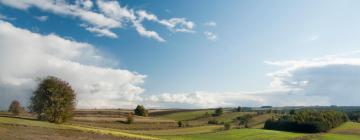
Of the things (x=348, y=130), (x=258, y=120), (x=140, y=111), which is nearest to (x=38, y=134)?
(x=348, y=130)

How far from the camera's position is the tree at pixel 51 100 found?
73125 millimetres

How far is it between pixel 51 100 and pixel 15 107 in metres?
57.5

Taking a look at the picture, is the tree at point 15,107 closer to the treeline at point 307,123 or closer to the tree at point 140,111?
the tree at point 140,111

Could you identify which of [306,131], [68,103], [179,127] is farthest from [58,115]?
[306,131]

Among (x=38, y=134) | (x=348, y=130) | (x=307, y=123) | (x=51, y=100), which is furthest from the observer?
(x=307, y=123)

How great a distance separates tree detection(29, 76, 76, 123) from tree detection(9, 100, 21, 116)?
53.1 meters

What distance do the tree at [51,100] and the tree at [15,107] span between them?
174ft

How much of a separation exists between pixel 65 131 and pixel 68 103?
19686 millimetres

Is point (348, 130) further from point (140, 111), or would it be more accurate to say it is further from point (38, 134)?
point (38, 134)

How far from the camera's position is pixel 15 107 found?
12381cm

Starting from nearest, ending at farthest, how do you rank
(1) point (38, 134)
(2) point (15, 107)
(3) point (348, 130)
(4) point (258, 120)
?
(1) point (38, 134) < (2) point (15, 107) < (3) point (348, 130) < (4) point (258, 120)

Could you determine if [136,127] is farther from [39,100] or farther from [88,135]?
[88,135]

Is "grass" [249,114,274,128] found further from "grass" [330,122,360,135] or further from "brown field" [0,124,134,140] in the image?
"brown field" [0,124,134,140]

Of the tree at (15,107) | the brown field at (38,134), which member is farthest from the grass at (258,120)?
the brown field at (38,134)
